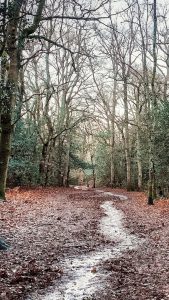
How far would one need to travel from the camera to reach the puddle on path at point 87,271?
22.3ft

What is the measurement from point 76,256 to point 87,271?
4.49ft

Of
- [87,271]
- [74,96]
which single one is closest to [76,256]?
[87,271]

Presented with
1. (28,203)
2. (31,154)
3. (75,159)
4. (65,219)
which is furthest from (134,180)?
(65,219)

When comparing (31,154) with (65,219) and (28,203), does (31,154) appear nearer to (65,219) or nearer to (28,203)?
(28,203)

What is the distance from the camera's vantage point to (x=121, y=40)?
33469mm

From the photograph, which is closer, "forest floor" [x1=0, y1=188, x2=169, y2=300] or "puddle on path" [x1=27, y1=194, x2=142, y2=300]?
"puddle on path" [x1=27, y1=194, x2=142, y2=300]

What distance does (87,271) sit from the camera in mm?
8203

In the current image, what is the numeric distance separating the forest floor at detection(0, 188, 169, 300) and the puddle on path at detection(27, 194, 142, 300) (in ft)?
0.15

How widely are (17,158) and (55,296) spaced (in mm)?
25827

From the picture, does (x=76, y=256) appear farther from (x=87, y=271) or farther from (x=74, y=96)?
(x=74, y=96)

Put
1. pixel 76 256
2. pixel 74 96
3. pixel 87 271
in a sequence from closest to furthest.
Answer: pixel 87 271 < pixel 76 256 < pixel 74 96

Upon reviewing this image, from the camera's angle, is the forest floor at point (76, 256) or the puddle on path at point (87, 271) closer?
the puddle on path at point (87, 271)

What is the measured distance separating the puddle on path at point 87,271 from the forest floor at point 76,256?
0.05 metres

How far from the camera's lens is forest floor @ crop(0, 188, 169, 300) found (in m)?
6.99
